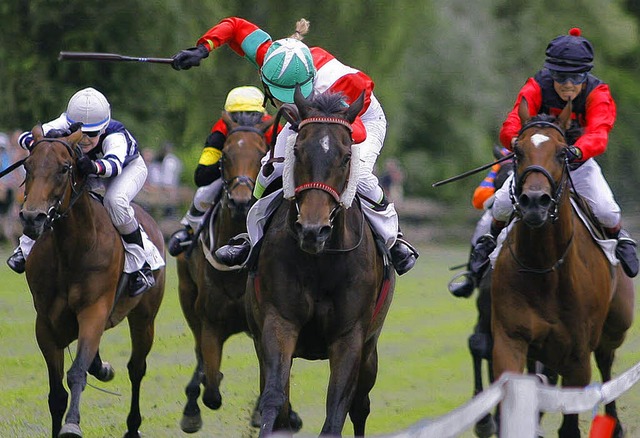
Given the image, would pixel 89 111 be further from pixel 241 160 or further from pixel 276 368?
pixel 276 368

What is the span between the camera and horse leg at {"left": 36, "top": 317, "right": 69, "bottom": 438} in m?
8.36

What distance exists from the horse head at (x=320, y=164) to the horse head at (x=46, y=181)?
1778mm

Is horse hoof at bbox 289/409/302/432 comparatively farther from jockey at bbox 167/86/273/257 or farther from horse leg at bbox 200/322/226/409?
jockey at bbox 167/86/273/257

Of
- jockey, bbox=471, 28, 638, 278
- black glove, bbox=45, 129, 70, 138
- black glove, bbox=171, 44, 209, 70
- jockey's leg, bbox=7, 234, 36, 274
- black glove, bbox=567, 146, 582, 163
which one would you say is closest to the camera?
black glove, bbox=567, 146, 582, 163

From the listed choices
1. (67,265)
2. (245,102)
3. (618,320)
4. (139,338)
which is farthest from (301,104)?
(139,338)

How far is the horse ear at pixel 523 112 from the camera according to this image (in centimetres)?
759

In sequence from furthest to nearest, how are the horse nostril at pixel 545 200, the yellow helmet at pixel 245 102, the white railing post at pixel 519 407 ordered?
the yellow helmet at pixel 245 102 → the horse nostril at pixel 545 200 → the white railing post at pixel 519 407

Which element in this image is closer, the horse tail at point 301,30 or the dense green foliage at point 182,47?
the horse tail at point 301,30

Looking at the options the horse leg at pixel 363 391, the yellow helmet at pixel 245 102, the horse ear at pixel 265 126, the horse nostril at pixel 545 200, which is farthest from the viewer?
the yellow helmet at pixel 245 102

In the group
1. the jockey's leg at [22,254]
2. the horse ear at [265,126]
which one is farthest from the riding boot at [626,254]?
the jockey's leg at [22,254]

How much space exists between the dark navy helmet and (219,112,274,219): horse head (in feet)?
8.04

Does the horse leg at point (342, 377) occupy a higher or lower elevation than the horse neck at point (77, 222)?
lower

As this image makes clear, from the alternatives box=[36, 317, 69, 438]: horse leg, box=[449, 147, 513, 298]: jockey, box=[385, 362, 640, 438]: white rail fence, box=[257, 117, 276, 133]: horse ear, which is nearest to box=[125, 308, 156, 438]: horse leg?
box=[36, 317, 69, 438]: horse leg

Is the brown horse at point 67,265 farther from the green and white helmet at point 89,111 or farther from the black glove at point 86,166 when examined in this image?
the green and white helmet at point 89,111
